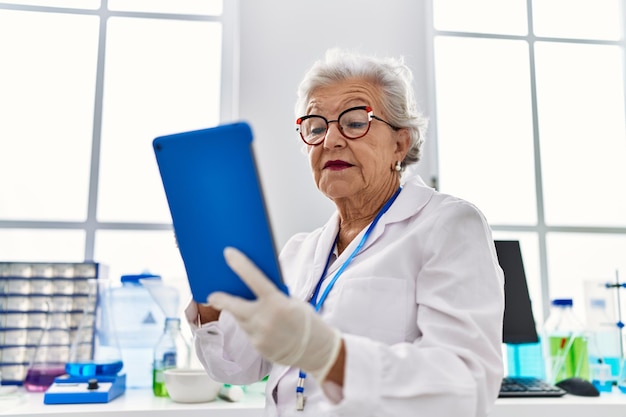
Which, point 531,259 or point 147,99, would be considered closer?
point 147,99

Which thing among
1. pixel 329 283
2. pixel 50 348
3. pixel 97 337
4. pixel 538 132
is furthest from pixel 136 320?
pixel 538 132

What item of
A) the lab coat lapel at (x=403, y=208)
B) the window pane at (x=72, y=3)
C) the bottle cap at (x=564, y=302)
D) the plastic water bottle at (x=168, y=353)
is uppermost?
the window pane at (x=72, y=3)

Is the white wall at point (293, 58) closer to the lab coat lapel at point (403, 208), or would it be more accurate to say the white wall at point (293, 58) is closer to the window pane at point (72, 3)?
the window pane at point (72, 3)

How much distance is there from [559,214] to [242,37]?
1.41 metres

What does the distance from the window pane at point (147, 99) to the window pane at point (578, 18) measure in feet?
4.39

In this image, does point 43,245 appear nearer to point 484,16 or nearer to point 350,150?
point 350,150

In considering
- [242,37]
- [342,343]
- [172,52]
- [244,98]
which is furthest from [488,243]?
[172,52]

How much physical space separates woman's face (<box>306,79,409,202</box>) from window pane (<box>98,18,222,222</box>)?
965 millimetres

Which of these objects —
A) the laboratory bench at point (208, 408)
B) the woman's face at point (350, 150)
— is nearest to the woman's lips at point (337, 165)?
the woman's face at point (350, 150)

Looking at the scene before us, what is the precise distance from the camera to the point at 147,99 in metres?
2.07

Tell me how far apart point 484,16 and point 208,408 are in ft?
6.11

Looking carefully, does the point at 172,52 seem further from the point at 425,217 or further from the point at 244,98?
the point at 425,217

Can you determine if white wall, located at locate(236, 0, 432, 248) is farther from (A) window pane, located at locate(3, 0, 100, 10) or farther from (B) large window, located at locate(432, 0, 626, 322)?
(A) window pane, located at locate(3, 0, 100, 10)

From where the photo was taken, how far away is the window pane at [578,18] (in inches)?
91.5
